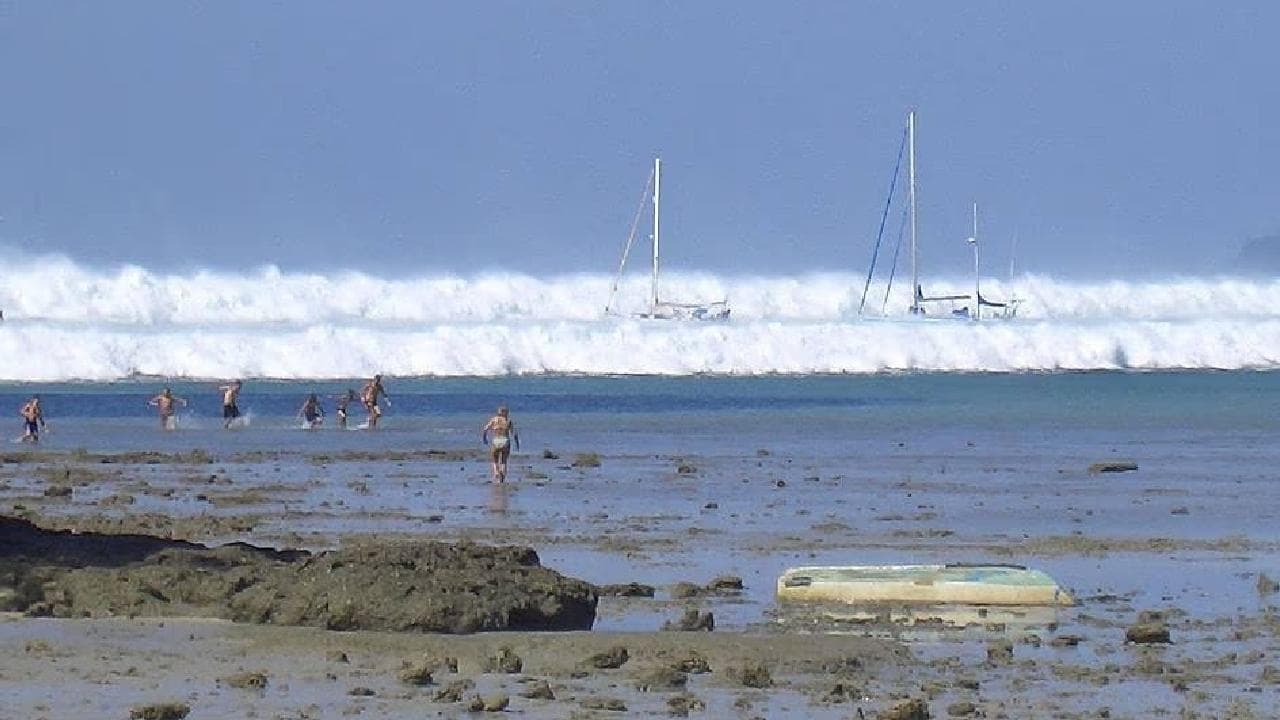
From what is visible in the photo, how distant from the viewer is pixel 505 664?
1394cm

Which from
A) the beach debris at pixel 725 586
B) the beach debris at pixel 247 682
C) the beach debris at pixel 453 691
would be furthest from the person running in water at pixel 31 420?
the beach debris at pixel 453 691

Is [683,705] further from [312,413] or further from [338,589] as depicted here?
[312,413]

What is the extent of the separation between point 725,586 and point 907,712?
5.63 metres

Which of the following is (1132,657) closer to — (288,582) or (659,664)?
(659,664)

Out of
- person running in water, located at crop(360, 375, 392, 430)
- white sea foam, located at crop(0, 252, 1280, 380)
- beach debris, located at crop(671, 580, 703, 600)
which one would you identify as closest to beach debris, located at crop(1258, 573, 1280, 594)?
beach debris, located at crop(671, 580, 703, 600)

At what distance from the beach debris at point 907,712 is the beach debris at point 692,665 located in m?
1.69

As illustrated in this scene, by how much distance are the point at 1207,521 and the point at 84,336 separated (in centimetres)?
5418

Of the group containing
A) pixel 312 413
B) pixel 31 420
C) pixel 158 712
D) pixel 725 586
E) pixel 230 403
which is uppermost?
pixel 230 403

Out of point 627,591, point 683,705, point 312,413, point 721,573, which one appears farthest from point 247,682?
point 312,413

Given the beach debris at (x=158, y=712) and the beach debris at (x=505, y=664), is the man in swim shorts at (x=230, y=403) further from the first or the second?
the beach debris at (x=158, y=712)

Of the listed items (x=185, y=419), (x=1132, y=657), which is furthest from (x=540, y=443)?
(x=1132, y=657)

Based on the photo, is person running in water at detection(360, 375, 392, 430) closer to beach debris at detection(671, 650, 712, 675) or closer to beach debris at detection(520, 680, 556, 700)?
beach debris at detection(671, 650, 712, 675)

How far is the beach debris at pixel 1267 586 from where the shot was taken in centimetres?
1780

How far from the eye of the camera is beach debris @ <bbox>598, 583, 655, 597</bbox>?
57.5 ft
